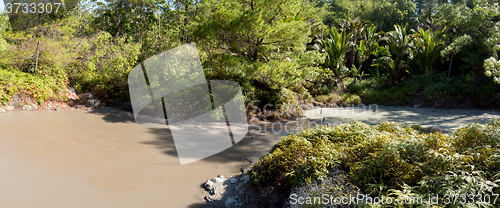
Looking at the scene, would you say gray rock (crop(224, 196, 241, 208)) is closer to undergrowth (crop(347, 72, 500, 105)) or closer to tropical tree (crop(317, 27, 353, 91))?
tropical tree (crop(317, 27, 353, 91))

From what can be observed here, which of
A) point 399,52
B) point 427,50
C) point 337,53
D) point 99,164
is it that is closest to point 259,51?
point 337,53

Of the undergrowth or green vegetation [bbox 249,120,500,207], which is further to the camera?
the undergrowth

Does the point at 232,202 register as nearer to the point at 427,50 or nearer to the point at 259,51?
the point at 259,51

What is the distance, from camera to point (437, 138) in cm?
261

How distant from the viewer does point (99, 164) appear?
5035mm

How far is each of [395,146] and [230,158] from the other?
11.7 feet

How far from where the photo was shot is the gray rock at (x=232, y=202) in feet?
11.6

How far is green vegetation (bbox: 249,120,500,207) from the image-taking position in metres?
2.09

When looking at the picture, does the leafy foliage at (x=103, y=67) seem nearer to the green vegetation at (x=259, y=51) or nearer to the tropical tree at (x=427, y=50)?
the green vegetation at (x=259, y=51)

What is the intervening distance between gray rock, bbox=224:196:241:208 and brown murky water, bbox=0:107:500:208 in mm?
395

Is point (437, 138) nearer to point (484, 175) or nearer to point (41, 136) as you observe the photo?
point (484, 175)

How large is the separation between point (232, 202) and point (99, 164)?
2945 millimetres

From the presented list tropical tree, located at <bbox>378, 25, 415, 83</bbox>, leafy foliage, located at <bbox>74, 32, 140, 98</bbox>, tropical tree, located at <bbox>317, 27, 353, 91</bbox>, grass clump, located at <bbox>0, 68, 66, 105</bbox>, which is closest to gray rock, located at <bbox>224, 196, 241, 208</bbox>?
leafy foliage, located at <bbox>74, 32, 140, 98</bbox>

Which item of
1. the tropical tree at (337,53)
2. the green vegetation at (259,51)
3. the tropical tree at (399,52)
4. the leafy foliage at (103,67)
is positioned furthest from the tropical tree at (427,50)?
the leafy foliage at (103,67)
